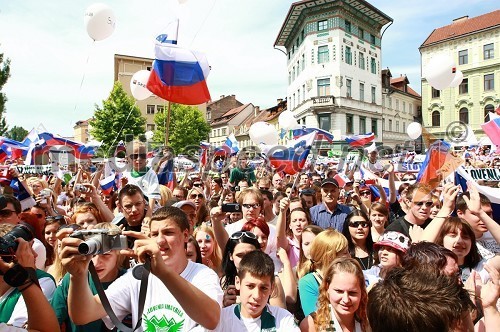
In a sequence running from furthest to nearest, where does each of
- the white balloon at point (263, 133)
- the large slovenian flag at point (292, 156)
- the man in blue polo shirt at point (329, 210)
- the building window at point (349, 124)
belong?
the building window at point (349, 124) < the white balloon at point (263, 133) < the large slovenian flag at point (292, 156) < the man in blue polo shirt at point (329, 210)

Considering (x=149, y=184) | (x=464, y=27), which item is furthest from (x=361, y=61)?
(x=149, y=184)

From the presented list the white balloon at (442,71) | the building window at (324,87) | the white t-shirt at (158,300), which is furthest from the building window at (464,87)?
the white t-shirt at (158,300)

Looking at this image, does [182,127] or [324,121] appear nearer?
[324,121]

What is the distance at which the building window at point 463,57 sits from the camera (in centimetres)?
4681

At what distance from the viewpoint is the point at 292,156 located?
10430 mm

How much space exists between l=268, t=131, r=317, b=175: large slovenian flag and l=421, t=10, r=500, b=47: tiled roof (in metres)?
43.3

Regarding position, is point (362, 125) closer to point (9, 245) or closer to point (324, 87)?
point (324, 87)

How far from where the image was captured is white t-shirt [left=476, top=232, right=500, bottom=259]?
3.78m

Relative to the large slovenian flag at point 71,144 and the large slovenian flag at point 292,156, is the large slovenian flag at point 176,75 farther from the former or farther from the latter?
the large slovenian flag at point 71,144

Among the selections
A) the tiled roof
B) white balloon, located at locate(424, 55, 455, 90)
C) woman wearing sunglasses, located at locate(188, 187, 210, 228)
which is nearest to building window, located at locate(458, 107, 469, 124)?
the tiled roof

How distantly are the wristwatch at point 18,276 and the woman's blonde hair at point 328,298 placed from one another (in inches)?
67.0

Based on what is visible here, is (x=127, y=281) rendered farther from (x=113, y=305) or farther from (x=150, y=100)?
(x=150, y=100)

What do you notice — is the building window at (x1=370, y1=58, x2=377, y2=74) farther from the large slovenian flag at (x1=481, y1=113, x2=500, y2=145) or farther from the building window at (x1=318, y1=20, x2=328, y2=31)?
the large slovenian flag at (x1=481, y1=113, x2=500, y2=145)

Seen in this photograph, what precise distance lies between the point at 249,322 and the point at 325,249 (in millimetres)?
1047
